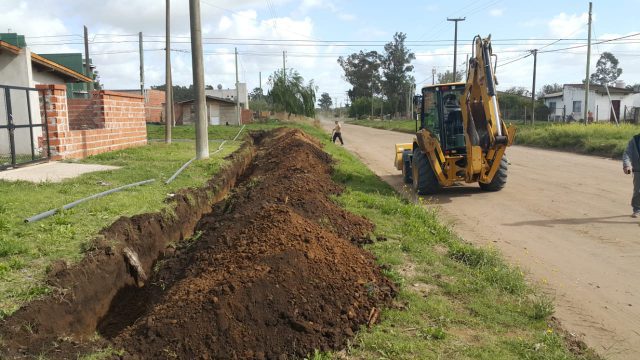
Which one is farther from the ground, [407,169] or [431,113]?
[431,113]

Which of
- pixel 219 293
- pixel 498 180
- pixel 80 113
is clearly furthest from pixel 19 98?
pixel 219 293

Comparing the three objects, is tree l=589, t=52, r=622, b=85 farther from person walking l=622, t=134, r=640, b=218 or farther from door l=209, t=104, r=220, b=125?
person walking l=622, t=134, r=640, b=218

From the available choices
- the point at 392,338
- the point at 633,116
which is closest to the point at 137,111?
the point at 392,338

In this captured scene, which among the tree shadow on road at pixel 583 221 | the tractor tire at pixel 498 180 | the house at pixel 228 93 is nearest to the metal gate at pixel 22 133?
the tractor tire at pixel 498 180

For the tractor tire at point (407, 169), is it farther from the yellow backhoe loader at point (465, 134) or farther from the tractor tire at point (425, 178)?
the tractor tire at point (425, 178)

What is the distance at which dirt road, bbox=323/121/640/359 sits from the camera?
4.92 metres

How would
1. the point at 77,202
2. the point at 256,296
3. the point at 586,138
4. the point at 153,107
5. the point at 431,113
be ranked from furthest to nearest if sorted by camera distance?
the point at 153,107
the point at 586,138
the point at 431,113
the point at 77,202
the point at 256,296

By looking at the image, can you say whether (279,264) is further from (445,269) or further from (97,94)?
(97,94)

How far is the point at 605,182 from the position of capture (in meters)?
12.8

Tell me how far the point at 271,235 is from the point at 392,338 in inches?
75.9

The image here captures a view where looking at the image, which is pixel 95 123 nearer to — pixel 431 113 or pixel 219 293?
pixel 431 113

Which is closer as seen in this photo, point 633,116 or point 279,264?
point 279,264

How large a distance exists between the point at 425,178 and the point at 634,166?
3984 mm

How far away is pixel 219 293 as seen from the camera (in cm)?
431
